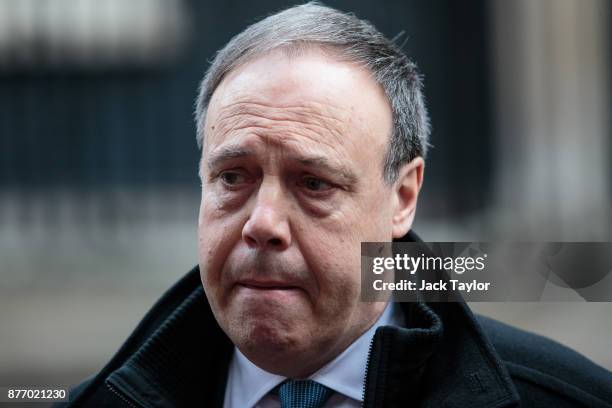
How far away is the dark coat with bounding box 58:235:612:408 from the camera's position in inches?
115

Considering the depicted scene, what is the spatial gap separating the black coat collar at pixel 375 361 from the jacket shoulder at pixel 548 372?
21 centimetres

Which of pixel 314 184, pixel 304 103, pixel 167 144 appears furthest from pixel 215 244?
pixel 167 144

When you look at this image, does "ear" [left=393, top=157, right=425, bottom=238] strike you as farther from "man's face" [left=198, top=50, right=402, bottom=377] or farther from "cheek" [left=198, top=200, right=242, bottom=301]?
"cheek" [left=198, top=200, right=242, bottom=301]

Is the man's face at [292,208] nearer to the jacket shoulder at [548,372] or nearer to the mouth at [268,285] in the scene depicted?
the mouth at [268,285]

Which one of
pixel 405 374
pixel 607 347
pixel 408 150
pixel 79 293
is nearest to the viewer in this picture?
pixel 405 374

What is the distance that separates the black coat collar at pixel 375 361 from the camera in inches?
115

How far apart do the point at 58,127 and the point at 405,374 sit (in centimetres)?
461

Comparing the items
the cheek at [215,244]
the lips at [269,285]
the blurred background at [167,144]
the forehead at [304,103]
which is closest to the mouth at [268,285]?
the lips at [269,285]

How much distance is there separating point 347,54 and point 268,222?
617 mm

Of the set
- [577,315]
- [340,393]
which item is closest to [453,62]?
[577,315]

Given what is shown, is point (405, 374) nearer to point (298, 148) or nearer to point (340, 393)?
point (340, 393)

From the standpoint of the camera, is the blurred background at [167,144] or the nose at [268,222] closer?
the nose at [268,222]

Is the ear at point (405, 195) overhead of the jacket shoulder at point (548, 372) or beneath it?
overhead

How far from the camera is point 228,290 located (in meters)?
3.01
